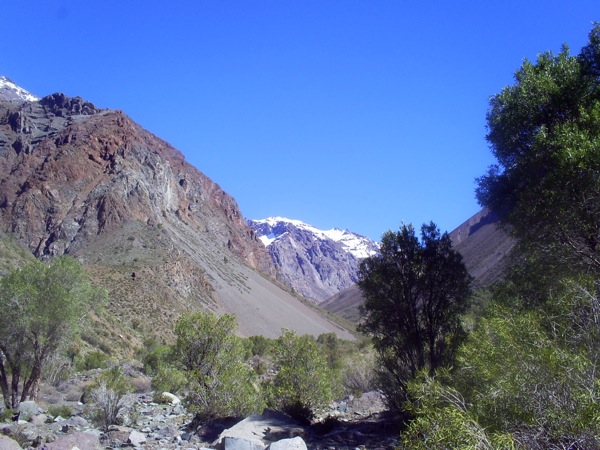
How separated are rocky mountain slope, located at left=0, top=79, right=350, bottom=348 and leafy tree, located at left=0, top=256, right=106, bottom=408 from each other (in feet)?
132

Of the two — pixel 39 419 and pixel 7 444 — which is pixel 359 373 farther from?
pixel 7 444

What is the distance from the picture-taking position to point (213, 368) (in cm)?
1978

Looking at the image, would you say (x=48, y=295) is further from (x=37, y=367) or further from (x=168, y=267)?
(x=168, y=267)

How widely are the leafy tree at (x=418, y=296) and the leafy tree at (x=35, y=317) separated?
1234 cm

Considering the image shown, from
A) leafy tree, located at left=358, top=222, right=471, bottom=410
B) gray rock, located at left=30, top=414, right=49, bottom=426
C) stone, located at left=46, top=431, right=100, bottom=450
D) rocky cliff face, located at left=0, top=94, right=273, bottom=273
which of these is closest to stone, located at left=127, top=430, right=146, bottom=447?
stone, located at left=46, top=431, right=100, bottom=450

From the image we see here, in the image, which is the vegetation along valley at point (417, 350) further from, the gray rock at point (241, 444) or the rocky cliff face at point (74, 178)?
the rocky cliff face at point (74, 178)

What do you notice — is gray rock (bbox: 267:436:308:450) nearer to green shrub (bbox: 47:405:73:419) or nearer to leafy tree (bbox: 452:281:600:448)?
leafy tree (bbox: 452:281:600:448)

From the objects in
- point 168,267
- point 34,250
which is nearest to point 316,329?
point 168,267

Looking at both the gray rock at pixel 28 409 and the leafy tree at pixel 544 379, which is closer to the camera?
the leafy tree at pixel 544 379

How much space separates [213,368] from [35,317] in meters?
7.18

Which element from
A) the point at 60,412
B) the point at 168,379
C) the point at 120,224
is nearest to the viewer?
the point at 60,412

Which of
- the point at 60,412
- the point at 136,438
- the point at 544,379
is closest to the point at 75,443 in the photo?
the point at 136,438

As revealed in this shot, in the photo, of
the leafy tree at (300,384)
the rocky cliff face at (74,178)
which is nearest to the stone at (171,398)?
the leafy tree at (300,384)

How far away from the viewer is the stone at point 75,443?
1376 centimetres
